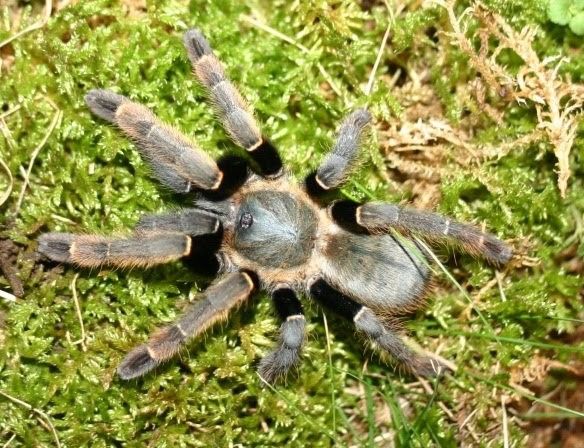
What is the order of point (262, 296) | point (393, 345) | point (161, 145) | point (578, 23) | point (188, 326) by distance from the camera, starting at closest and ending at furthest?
point (188, 326) < point (161, 145) < point (393, 345) < point (578, 23) < point (262, 296)

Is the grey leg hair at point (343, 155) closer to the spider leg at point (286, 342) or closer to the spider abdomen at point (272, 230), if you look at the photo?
the spider abdomen at point (272, 230)

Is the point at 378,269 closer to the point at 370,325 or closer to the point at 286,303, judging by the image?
the point at 370,325

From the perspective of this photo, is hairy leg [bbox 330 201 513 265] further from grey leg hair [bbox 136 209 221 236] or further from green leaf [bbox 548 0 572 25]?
green leaf [bbox 548 0 572 25]

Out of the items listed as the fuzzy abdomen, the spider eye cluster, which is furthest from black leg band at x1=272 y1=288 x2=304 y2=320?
the spider eye cluster

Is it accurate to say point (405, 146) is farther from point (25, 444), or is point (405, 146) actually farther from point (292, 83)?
point (25, 444)

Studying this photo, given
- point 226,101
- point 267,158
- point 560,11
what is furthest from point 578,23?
point 226,101

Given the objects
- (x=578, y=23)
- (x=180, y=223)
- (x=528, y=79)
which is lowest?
(x=180, y=223)

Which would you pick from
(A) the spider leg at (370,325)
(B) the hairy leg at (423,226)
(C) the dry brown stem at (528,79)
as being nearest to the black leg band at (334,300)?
(A) the spider leg at (370,325)

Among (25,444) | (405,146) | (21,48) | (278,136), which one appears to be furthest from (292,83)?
(25,444)
